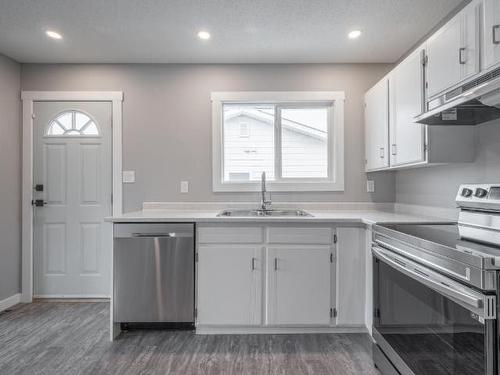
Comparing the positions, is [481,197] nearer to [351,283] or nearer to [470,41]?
[470,41]

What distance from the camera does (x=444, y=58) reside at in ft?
5.73

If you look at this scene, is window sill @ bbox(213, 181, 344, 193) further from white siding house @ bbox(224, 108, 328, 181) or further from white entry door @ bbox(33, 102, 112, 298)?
white entry door @ bbox(33, 102, 112, 298)

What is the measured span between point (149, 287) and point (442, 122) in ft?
7.69

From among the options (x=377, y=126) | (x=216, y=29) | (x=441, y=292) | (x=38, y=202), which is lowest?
(x=441, y=292)

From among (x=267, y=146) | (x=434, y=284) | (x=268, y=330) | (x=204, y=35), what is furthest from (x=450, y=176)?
(x=204, y=35)

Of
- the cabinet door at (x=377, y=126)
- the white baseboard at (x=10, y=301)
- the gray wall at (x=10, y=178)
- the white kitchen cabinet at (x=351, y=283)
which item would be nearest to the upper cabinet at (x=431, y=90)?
the cabinet door at (x=377, y=126)

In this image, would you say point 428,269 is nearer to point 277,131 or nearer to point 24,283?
point 277,131

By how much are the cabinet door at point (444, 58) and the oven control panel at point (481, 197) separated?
1.96 feet

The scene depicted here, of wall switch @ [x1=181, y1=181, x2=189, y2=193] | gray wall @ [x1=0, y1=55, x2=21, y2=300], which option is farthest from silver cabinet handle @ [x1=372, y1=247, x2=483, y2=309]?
gray wall @ [x1=0, y1=55, x2=21, y2=300]

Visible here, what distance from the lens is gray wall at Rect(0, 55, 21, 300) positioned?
288 centimetres

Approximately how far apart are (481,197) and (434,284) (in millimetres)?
579

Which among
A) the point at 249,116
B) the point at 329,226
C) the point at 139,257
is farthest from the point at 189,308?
the point at 249,116

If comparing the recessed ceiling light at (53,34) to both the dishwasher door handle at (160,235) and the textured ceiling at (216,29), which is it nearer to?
the textured ceiling at (216,29)

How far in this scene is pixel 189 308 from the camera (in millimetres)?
2318
